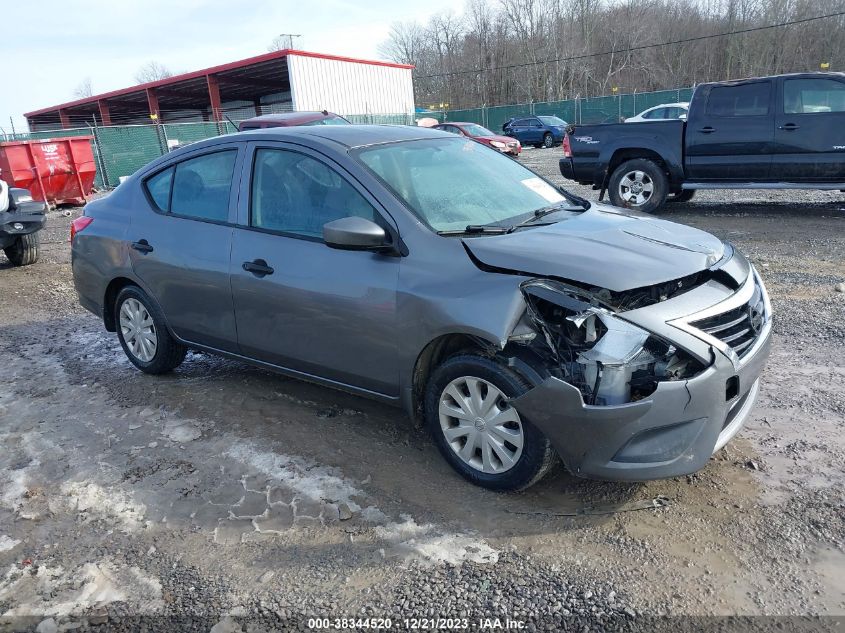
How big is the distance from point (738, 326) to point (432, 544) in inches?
66.3

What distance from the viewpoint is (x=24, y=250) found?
942 centimetres

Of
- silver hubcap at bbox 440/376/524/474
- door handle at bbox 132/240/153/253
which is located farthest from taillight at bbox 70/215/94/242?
silver hubcap at bbox 440/376/524/474

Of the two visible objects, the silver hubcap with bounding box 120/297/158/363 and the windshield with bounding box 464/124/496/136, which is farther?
the windshield with bounding box 464/124/496/136

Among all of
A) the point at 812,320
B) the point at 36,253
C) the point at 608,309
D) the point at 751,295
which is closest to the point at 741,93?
the point at 812,320

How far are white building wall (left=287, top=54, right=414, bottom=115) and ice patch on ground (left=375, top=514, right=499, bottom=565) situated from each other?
99.1ft

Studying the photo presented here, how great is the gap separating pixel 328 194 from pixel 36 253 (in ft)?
26.1

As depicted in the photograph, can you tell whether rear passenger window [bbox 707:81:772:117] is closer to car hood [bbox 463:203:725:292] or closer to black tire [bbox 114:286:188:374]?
car hood [bbox 463:203:725:292]

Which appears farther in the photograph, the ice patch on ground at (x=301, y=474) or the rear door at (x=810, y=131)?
the rear door at (x=810, y=131)

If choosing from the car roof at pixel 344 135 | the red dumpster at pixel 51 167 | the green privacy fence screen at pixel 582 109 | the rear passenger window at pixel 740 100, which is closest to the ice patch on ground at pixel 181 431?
→ the car roof at pixel 344 135

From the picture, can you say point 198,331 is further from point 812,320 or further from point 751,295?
point 812,320

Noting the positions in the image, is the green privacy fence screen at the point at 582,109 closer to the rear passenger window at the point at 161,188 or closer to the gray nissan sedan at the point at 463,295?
the rear passenger window at the point at 161,188

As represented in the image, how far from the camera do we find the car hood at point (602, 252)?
287 centimetres

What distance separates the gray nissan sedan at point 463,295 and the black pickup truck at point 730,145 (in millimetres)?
6427

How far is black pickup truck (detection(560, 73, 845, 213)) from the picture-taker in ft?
29.2
